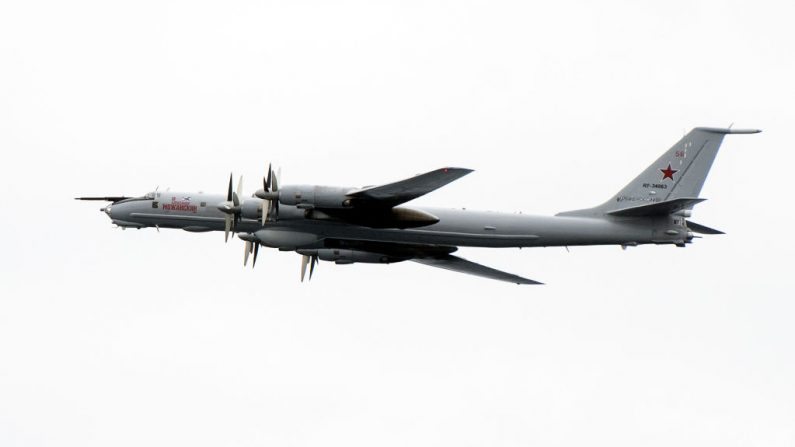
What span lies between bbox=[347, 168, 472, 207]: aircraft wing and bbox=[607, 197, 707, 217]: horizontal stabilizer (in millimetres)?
6591

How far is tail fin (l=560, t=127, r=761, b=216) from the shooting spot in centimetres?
3978

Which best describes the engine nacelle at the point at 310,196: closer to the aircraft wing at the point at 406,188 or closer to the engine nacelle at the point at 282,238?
the aircraft wing at the point at 406,188

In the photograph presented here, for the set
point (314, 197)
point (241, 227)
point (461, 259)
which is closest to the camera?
point (314, 197)

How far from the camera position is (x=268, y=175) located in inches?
1452

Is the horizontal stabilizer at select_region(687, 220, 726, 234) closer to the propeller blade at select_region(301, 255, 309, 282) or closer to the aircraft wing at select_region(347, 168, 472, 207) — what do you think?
the aircraft wing at select_region(347, 168, 472, 207)

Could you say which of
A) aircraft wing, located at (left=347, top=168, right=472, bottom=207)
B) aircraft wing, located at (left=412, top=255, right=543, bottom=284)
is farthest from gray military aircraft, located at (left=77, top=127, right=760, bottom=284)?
aircraft wing, located at (left=412, top=255, right=543, bottom=284)

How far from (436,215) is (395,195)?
244 centimetres

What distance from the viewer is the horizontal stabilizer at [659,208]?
36938 millimetres

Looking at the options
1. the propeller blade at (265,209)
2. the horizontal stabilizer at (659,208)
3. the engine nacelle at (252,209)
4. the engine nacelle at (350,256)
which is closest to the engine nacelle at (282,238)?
the engine nacelle at (252,209)

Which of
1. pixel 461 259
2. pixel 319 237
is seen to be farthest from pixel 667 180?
pixel 319 237

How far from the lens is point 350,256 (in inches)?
1607

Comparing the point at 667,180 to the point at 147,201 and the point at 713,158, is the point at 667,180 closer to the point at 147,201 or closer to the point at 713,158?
the point at 713,158

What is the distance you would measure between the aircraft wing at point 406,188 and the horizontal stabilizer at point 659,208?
6591mm

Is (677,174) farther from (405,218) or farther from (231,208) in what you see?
(231,208)
